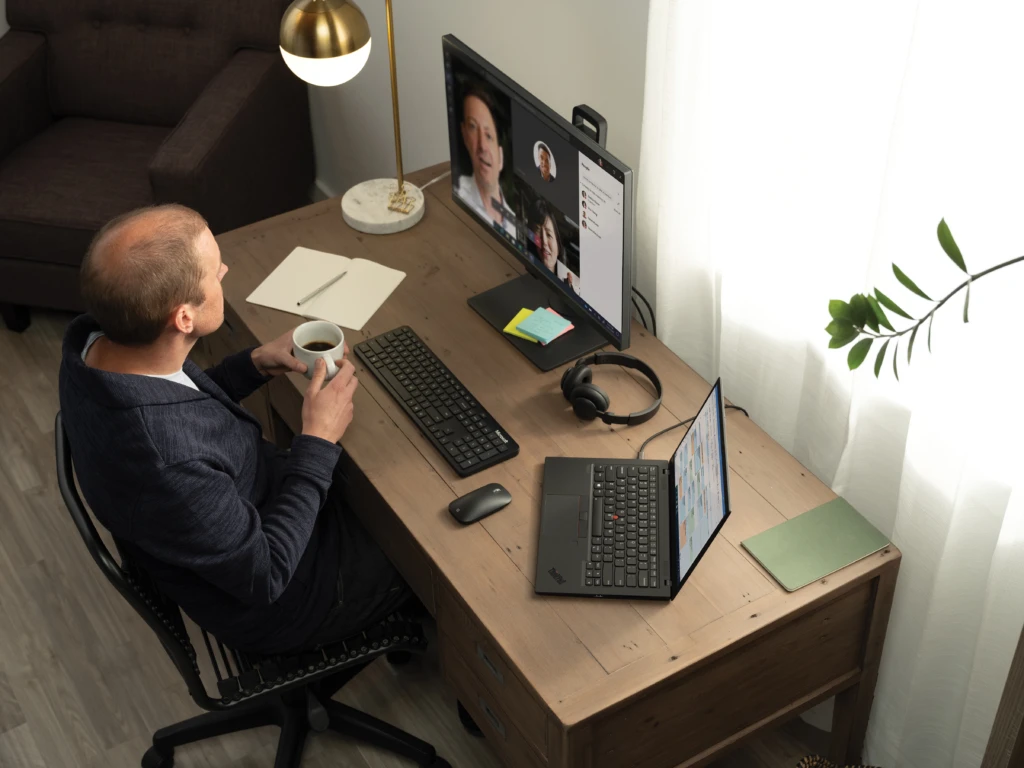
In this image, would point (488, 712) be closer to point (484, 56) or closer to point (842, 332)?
point (842, 332)

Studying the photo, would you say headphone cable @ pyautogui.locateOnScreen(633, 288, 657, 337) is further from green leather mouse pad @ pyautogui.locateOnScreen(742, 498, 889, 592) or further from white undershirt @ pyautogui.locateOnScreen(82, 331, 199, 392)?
white undershirt @ pyautogui.locateOnScreen(82, 331, 199, 392)

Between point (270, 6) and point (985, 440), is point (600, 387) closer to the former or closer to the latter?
point (985, 440)

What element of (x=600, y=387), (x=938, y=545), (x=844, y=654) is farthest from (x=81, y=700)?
(x=938, y=545)

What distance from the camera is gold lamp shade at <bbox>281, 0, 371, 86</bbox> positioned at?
7.07ft

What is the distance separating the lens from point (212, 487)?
66.0 inches

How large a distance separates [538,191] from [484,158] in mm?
207

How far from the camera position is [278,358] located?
80.9 inches

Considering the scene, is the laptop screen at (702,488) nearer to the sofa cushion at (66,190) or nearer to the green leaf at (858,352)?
the green leaf at (858,352)

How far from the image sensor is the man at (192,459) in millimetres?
1650

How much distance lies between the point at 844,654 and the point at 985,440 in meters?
0.46

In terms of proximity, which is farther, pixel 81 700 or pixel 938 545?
pixel 81 700

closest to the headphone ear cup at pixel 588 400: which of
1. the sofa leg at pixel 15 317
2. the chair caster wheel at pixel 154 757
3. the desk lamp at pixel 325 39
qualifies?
the desk lamp at pixel 325 39

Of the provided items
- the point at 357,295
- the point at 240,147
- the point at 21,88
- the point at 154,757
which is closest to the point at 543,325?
the point at 357,295

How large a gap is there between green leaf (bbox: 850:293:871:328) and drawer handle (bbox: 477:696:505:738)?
92 centimetres
